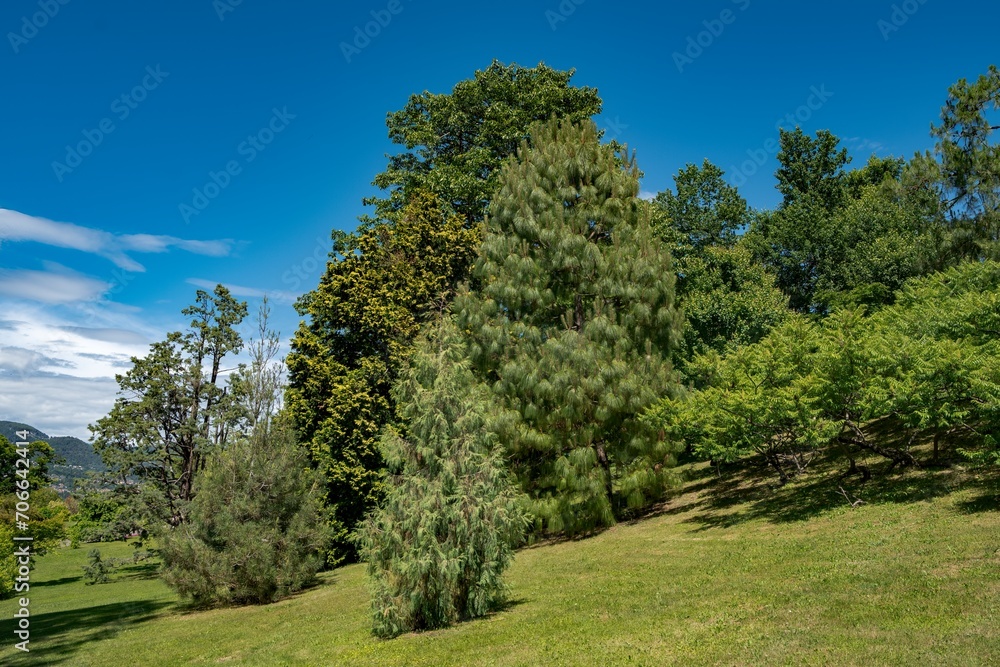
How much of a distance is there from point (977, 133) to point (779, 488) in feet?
56.3

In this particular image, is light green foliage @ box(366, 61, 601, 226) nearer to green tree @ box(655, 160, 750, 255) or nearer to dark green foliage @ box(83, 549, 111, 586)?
green tree @ box(655, 160, 750, 255)

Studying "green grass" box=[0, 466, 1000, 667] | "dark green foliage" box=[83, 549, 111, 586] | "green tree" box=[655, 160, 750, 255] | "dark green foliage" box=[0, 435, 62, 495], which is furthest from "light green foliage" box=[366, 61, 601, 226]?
"dark green foliage" box=[0, 435, 62, 495]

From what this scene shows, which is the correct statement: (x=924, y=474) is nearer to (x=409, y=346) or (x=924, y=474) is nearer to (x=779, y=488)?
(x=779, y=488)

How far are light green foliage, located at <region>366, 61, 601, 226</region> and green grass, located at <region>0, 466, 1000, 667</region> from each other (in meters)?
19.4

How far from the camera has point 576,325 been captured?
2428 centimetres

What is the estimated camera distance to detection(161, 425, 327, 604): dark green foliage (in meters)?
21.2

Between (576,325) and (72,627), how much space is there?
1947 centimetres

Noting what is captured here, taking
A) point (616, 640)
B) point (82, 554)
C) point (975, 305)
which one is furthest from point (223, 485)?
point (82, 554)

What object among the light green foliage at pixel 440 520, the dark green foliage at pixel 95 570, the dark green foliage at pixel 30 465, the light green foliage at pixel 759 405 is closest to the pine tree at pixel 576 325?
the light green foliage at pixel 759 405

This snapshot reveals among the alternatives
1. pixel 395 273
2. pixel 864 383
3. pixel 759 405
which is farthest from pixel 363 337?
pixel 864 383

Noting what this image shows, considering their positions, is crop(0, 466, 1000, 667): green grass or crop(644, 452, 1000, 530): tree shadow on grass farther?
crop(644, 452, 1000, 530): tree shadow on grass

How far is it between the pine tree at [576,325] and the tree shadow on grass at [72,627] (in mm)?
13939

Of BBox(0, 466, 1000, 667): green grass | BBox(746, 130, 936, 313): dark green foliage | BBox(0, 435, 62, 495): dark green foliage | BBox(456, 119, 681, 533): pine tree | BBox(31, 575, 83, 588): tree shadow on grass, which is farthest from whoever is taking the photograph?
BBox(0, 435, 62, 495): dark green foliage

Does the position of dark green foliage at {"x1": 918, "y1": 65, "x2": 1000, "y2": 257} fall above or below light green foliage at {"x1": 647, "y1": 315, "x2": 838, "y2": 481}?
above
